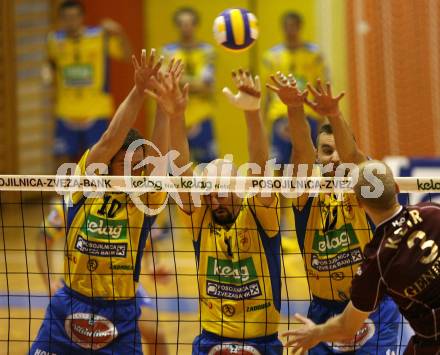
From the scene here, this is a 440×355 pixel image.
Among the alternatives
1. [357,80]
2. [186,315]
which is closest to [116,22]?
[357,80]

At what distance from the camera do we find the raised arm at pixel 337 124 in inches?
235

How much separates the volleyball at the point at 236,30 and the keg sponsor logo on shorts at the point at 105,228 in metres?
1.77

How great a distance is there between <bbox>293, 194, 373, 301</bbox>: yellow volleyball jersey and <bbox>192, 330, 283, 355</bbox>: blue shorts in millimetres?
439

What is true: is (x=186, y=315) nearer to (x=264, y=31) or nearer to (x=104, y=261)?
(x=104, y=261)

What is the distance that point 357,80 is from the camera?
14.1 meters

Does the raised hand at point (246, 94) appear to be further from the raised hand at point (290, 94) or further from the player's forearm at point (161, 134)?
the player's forearm at point (161, 134)

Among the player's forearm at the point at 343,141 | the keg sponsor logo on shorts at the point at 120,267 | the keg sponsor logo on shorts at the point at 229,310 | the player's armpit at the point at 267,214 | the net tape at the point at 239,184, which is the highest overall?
the player's forearm at the point at 343,141

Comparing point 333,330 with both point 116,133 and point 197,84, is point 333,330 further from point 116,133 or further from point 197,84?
point 197,84

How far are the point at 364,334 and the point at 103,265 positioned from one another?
1678mm

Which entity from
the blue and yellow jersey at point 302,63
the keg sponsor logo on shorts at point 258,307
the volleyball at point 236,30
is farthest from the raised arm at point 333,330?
the blue and yellow jersey at point 302,63

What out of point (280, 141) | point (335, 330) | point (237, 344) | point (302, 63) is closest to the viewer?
point (335, 330)

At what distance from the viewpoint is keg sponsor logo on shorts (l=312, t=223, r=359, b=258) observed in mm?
6035

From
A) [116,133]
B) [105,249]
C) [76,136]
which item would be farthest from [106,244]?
[76,136]

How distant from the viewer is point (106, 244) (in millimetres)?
6195
